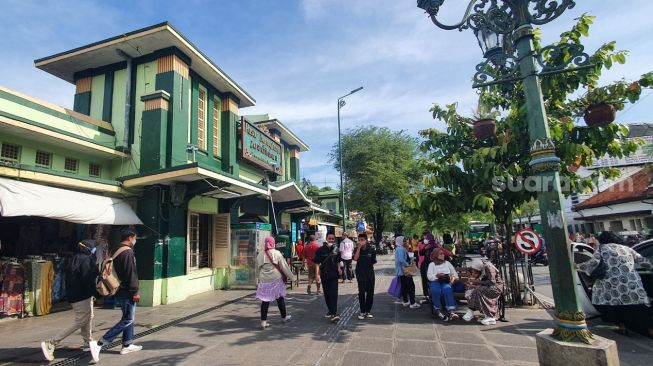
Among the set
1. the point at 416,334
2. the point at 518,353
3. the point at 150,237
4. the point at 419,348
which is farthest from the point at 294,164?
the point at 518,353

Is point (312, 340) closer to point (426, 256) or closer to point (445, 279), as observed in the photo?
point (445, 279)

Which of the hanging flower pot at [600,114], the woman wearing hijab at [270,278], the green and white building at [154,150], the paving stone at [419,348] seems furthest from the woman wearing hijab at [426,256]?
the green and white building at [154,150]

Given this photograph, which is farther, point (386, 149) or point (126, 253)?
point (386, 149)

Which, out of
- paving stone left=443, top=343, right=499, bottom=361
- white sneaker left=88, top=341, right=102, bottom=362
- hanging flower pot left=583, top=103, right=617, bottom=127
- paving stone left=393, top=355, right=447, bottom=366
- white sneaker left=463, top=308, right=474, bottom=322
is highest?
hanging flower pot left=583, top=103, right=617, bottom=127

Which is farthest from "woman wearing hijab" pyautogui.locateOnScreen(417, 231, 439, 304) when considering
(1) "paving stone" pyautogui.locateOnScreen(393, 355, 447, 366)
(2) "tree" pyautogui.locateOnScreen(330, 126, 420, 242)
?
(2) "tree" pyautogui.locateOnScreen(330, 126, 420, 242)

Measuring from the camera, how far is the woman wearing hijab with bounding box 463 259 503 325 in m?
6.65

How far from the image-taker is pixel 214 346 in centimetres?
554

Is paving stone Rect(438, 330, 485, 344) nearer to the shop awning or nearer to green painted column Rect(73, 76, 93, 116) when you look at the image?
the shop awning

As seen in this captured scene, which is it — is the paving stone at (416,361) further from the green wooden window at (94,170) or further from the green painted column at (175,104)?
the green wooden window at (94,170)

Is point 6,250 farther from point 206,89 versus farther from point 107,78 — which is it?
point 206,89

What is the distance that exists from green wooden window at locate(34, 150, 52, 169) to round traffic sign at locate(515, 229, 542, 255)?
1070 cm

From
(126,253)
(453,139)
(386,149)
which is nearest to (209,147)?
(126,253)

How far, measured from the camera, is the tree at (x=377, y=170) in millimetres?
26609

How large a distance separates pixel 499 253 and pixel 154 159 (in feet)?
30.0
